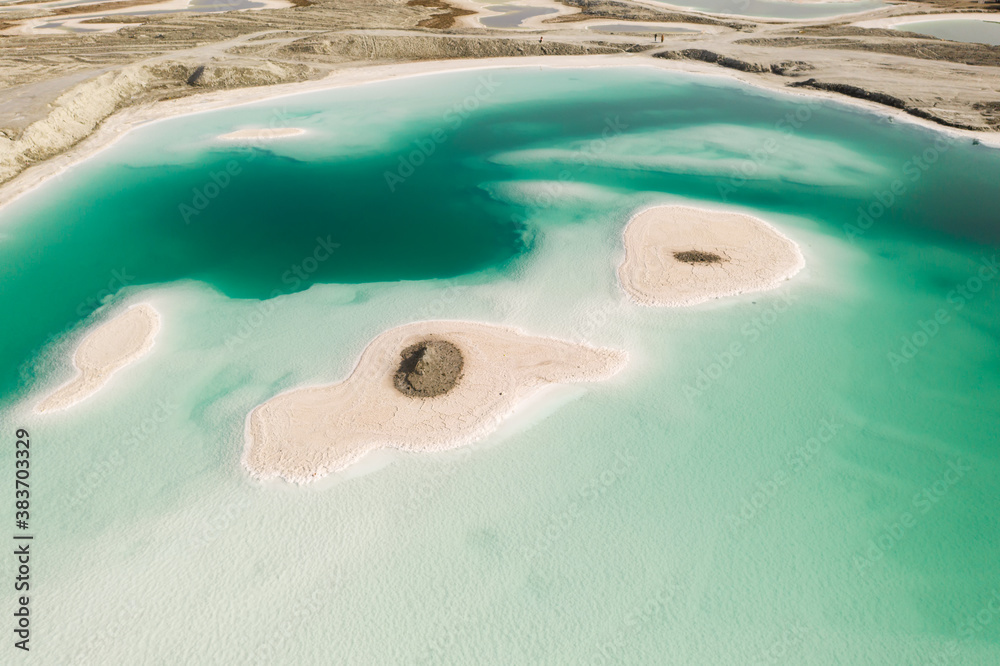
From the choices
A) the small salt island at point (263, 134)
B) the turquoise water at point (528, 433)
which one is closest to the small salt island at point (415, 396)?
the turquoise water at point (528, 433)

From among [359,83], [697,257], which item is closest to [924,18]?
[359,83]

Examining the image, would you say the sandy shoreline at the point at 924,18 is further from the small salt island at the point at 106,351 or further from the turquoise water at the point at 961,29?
the small salt island at the point at 106,351

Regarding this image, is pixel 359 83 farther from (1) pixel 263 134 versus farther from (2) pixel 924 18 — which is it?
(2) pixel 924 18

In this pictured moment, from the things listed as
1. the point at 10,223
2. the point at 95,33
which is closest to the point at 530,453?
the point at 10,223

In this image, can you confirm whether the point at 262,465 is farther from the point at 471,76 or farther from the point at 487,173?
the point at 471,76

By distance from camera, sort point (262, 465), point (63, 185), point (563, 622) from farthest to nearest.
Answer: point (63, 185) → point (262, 465) → point (563, 622)

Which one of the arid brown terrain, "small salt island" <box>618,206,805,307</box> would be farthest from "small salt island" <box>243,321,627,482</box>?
the arid brown terrain
